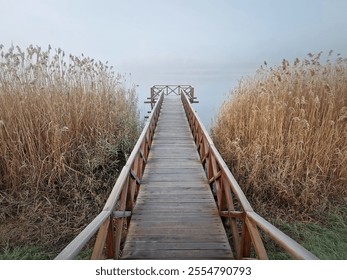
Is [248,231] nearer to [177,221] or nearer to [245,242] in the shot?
[245,242]

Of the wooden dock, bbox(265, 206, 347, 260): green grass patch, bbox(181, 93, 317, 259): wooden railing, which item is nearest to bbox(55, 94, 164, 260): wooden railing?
the wooden dock

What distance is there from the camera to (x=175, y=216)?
2900 millimetres

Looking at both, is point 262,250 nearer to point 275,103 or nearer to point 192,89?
point 275,103

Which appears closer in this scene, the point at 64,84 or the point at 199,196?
the point at 199,196

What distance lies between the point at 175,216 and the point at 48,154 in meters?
2.01

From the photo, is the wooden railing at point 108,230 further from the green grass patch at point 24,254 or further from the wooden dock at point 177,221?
the green grass patch at point 24,254

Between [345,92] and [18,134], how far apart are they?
4.93 m

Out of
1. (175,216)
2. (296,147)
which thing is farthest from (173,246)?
(296,147)

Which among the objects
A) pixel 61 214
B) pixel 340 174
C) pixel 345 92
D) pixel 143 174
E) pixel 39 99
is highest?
pixel 345 92

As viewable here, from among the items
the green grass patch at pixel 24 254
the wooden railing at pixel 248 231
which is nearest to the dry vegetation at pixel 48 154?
the green grass patch at pixel 24 254

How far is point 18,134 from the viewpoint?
3553mm

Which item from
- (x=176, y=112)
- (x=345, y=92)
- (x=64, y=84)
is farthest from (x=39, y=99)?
(x=176, y=112)

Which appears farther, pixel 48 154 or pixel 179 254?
pixel 48 154

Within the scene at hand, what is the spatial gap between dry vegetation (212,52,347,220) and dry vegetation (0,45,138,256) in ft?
6.98
